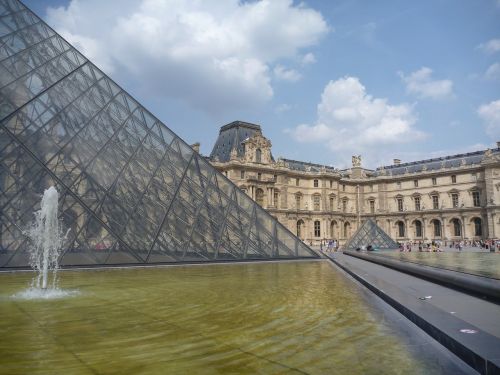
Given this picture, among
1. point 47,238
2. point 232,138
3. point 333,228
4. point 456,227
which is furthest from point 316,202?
point 47,238

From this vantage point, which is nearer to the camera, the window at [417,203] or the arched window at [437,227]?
the arched window at [437,227]

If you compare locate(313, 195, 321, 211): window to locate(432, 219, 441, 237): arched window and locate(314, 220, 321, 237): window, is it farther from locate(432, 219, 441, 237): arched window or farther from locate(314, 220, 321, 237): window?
locate(432, 219, 441, 237): arched window

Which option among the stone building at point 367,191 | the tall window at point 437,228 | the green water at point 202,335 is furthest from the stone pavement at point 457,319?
the tall window at point 437,228

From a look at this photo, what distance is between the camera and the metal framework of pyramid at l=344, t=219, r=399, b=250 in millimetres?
35891

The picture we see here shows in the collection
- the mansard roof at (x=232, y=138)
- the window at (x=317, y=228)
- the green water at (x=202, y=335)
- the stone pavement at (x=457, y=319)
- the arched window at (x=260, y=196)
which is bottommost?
the green water at (x=202, y=335)

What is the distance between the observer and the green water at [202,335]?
328 cm

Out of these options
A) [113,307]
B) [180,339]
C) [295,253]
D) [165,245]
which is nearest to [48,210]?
[113,307]

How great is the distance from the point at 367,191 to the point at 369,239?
27466 mm

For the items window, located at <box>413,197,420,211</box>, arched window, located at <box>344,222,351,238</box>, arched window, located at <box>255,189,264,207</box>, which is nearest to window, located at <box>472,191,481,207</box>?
window, located at <box>413,197,420,211</box>

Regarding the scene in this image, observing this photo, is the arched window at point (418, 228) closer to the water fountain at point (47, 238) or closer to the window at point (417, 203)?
the window at point (417, 203)

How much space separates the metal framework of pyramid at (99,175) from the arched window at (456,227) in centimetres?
4298

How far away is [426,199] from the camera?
57688 millimetres

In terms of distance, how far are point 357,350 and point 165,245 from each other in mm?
11720

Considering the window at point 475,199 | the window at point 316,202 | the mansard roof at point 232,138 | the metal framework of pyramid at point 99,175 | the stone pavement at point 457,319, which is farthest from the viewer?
the window at point 316,202
